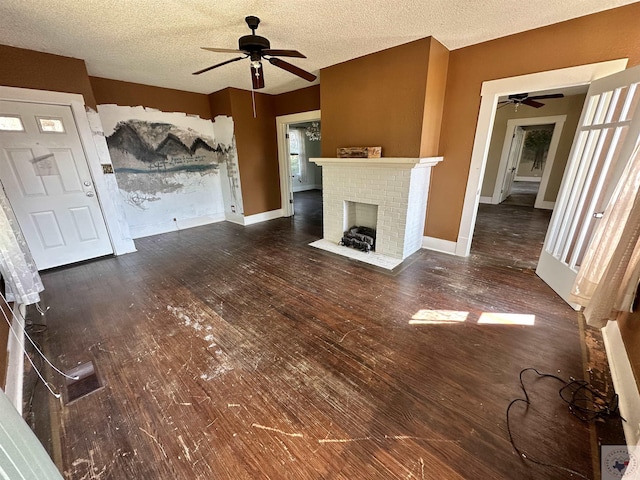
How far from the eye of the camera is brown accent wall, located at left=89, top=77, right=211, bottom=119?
155 inches

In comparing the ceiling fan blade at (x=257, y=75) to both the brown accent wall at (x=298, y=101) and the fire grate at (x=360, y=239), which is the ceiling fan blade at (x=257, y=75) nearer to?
the brown accent wall at (x=298, y=101)

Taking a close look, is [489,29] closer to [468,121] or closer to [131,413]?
[468,121]

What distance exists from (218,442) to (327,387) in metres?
0.65

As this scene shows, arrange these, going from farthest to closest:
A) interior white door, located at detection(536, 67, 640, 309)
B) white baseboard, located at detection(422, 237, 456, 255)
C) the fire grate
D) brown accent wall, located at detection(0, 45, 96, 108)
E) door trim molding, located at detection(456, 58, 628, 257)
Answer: the fire grate, white baseboard, located at detection(422, 237, 456, 255), brown accent wall, located at detection(0, 45, 96, 108), door trim molding, located at detection(456, 58, 628, 257), interior white door, located at detection(536, 67, 640, 309)

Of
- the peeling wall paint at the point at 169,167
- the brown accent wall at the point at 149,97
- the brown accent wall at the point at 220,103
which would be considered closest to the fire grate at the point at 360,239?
the peeling wall paint at the point at 169,167

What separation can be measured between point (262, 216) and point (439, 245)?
3.54 m

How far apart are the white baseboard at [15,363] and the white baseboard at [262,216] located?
11.3 feet

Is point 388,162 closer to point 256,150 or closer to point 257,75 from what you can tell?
point 257,75

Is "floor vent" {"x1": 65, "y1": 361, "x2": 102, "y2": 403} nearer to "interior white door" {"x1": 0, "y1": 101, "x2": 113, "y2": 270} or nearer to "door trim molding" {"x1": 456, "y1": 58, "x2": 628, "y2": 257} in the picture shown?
"interior white door" {"x1": 0, "y1": 101, "x2": 113, "y2": 270}

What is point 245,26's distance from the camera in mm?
2518

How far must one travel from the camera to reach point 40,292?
282 cm

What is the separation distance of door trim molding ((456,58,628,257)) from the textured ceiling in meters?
0.45

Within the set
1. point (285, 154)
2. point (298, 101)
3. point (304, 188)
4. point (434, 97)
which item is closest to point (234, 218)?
point (285, 154)

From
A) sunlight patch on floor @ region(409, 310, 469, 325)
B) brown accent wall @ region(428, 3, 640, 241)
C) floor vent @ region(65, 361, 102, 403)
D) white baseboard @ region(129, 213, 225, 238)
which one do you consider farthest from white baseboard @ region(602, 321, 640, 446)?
white baseboard @ region(129, 213, 225, 238)
